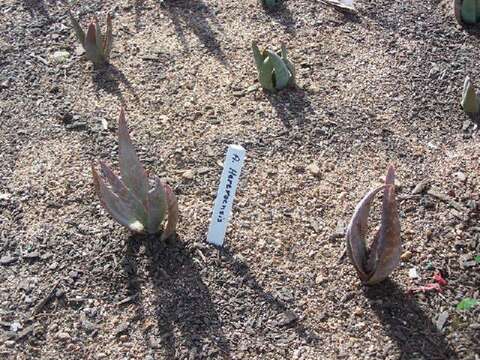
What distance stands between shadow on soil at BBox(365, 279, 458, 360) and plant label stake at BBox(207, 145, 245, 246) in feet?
2.13

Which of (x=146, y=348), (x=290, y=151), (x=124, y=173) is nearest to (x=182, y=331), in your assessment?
(x=146, y=348)

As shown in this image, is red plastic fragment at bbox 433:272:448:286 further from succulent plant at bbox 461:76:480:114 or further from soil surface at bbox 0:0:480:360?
succulent plant at bbox 461:76:480:114

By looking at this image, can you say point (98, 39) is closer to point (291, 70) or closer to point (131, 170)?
point (291, 70)

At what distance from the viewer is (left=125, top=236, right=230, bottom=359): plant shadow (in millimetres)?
2680

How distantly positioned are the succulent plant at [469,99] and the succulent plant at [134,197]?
1.73 metres

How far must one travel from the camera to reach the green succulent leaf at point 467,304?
2.71 m

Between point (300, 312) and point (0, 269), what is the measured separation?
131cm

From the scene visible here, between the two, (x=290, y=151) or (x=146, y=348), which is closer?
(x=146, y=348)

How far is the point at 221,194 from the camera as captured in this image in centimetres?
273

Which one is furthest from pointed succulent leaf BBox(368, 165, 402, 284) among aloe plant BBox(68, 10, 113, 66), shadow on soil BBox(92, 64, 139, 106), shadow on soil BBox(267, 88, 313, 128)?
aloe plant BBox(68, 10, 113, 66)

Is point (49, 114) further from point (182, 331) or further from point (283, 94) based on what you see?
point (182, 331)

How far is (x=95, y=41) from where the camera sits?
3953 mm

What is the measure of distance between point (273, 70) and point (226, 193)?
1217mm

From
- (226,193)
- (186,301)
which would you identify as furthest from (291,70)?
(186,301)
